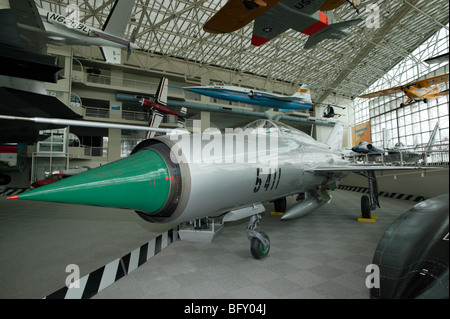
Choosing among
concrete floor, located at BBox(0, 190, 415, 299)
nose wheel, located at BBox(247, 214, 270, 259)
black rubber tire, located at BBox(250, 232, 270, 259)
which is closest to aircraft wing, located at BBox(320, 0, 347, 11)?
concrete floor, located at BBox(0, 190, 415, 299)

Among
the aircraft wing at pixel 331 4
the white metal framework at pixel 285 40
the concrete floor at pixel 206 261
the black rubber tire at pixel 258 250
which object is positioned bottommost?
the concrete floor at pixel 206 261

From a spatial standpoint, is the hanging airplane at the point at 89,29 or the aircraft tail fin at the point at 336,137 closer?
the aircraft tail fin at the point at 336,137

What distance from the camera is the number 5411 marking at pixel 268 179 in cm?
321

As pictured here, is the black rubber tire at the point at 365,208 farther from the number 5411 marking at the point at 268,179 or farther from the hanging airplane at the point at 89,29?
the hanging airplane at the point at 89,29

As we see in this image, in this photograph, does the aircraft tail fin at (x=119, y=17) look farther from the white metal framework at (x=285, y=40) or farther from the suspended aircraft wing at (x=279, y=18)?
the suspended aircraft wing at (x=279, y=18)

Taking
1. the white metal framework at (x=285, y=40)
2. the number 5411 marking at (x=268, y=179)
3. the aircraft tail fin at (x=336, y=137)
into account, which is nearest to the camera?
the number 5411 marking at (x=268, y=179)

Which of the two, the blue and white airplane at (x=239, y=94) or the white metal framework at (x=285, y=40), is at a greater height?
the white metal framework at (x=285, y=40)

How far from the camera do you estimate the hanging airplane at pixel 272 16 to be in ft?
27.8

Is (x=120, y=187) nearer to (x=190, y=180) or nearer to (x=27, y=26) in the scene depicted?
(x=190, y=180)

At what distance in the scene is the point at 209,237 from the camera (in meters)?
4.36

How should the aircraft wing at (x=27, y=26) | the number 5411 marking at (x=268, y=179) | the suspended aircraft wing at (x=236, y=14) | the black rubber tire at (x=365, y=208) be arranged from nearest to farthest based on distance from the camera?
the number 5411 marking at (x=268, y=179) → the aircraft wing at (x=27, y=26) → the black rubber tire at (x=365, y=208) → the suspended aircraft wing at (x=236, y=14)

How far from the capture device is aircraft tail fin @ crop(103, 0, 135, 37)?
1142 centimetres

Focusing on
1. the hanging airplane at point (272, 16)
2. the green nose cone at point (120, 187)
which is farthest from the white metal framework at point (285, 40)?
the green nose cone at point (120, 187)
